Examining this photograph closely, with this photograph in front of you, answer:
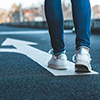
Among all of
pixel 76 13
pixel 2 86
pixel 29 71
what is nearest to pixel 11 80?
pixel 2 86

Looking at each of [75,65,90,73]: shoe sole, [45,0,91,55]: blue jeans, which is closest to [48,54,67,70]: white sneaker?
[45,0,91,55]: blue jeans

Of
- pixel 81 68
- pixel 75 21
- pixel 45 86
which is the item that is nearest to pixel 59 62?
pixel 81 68

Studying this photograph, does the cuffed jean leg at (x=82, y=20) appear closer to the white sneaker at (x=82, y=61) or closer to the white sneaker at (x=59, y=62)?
the white sneaker at (x=82, y=61)

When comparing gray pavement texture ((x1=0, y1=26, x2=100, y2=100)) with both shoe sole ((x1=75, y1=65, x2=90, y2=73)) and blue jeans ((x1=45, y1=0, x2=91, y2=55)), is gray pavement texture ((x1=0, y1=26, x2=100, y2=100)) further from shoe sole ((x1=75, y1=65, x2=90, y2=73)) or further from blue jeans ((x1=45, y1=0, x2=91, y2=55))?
blue jeans ((x1=45, y1=0, x2=91, y2=55))

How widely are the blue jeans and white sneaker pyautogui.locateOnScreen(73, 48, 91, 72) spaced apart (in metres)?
0.06

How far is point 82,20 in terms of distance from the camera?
192cm

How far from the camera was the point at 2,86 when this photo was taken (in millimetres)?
1457

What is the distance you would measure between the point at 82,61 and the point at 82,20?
0.33 m

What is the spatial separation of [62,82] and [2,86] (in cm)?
38

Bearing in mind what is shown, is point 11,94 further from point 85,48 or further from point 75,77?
point 85,48

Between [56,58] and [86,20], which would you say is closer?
[86,20]

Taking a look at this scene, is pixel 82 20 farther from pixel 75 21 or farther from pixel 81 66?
pixel 81 66

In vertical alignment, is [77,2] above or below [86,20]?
above

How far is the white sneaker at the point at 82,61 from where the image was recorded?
1820 mm
